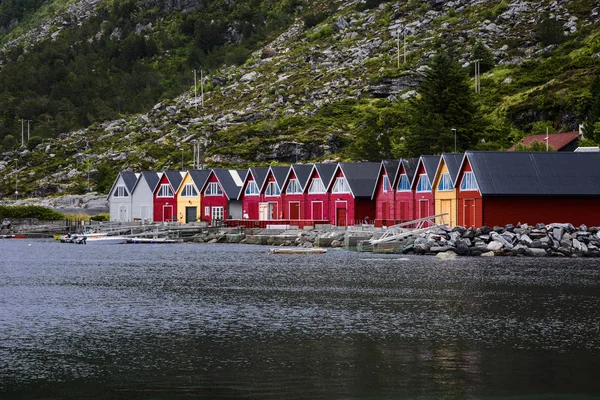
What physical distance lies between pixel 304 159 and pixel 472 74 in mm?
37233

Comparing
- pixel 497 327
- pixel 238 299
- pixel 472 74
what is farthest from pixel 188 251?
pixel 472 74

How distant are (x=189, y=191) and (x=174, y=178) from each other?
10.8ft

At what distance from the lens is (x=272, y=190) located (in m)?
91.4

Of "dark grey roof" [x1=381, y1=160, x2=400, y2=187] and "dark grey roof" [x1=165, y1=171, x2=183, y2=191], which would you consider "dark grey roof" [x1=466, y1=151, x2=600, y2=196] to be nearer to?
"dark grey roof" [x1=381, y1=160, x2=400, y2=187]

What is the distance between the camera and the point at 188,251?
235ft

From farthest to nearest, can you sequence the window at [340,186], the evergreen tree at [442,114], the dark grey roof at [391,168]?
the evergreen tree at [442,114], the window at [340,186], the dark grey roof at [391,168]

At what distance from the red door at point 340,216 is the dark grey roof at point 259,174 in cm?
1165

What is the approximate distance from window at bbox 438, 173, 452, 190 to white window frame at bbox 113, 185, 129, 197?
1859 inches

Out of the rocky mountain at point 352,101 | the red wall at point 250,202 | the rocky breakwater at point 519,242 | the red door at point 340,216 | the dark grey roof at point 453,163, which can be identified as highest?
the rocky mountain at point 352,101

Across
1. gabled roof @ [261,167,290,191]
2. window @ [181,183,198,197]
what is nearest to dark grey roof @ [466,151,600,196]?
gabled roof @ [261,167,290,191]

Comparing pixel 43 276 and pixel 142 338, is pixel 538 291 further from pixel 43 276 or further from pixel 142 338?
pixel 43 276

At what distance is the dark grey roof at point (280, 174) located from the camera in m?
90.1

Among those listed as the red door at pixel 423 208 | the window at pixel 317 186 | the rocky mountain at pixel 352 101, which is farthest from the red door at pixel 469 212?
the rocky mountain at pixel 352 101

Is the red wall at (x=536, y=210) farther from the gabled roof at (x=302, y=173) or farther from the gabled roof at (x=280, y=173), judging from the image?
the gabled roof at (x=280, y=173)
